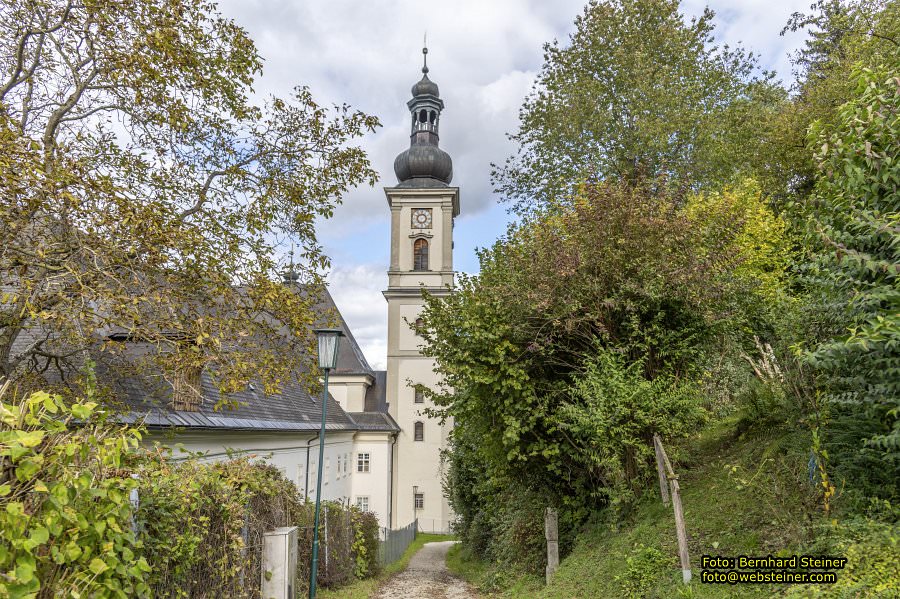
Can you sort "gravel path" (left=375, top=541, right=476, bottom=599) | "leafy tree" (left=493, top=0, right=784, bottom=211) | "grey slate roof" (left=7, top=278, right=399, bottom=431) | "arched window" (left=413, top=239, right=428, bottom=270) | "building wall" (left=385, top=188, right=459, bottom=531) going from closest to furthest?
"grey slate roof" (left=7, top=278, right=399, bottom=431)
"gravel path" (left=375, top=541, right=476, bottom=599)
"leafy tree" (left=493, top=0, right=784, bottom=211)
"building wall" (left=385, top=188, right=459, bottom=531)
"arched window" (left=413, top=239, right=428, bottom=270)

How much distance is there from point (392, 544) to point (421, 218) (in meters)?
21.1

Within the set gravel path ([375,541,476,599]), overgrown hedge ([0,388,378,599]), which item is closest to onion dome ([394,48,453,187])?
gravel path ([375,541,476,599])

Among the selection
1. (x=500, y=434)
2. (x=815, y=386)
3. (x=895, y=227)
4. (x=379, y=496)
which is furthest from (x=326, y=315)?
(x=379, y=496)

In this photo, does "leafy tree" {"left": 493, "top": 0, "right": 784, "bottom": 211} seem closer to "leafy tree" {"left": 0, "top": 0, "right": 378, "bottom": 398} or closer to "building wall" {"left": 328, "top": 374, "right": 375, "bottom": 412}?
"leafy tree" {"left": 0, "top": 0, "right": 378, "bottom": 398}

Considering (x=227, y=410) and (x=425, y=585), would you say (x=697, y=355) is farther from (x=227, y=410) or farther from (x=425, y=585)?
(x=227, y=410)

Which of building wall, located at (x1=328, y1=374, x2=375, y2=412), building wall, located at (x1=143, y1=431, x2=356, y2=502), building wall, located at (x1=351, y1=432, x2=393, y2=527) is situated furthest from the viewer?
building wall, located at (x1=328, y1=374, x2=375, y2=412)

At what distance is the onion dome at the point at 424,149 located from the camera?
38.3 m

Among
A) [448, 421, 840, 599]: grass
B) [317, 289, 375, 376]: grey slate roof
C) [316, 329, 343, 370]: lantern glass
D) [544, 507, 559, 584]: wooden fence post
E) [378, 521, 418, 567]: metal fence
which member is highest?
[317, 289, 375, 376]: grey slate roof

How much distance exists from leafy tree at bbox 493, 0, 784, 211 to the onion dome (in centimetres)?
2015

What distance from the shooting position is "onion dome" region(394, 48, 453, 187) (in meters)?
38.3

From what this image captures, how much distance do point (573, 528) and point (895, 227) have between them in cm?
754

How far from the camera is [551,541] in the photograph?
9352 millimetres

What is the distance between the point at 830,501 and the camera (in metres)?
5.20

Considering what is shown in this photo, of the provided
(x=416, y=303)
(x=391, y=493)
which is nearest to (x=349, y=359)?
(x=416, y=303)
